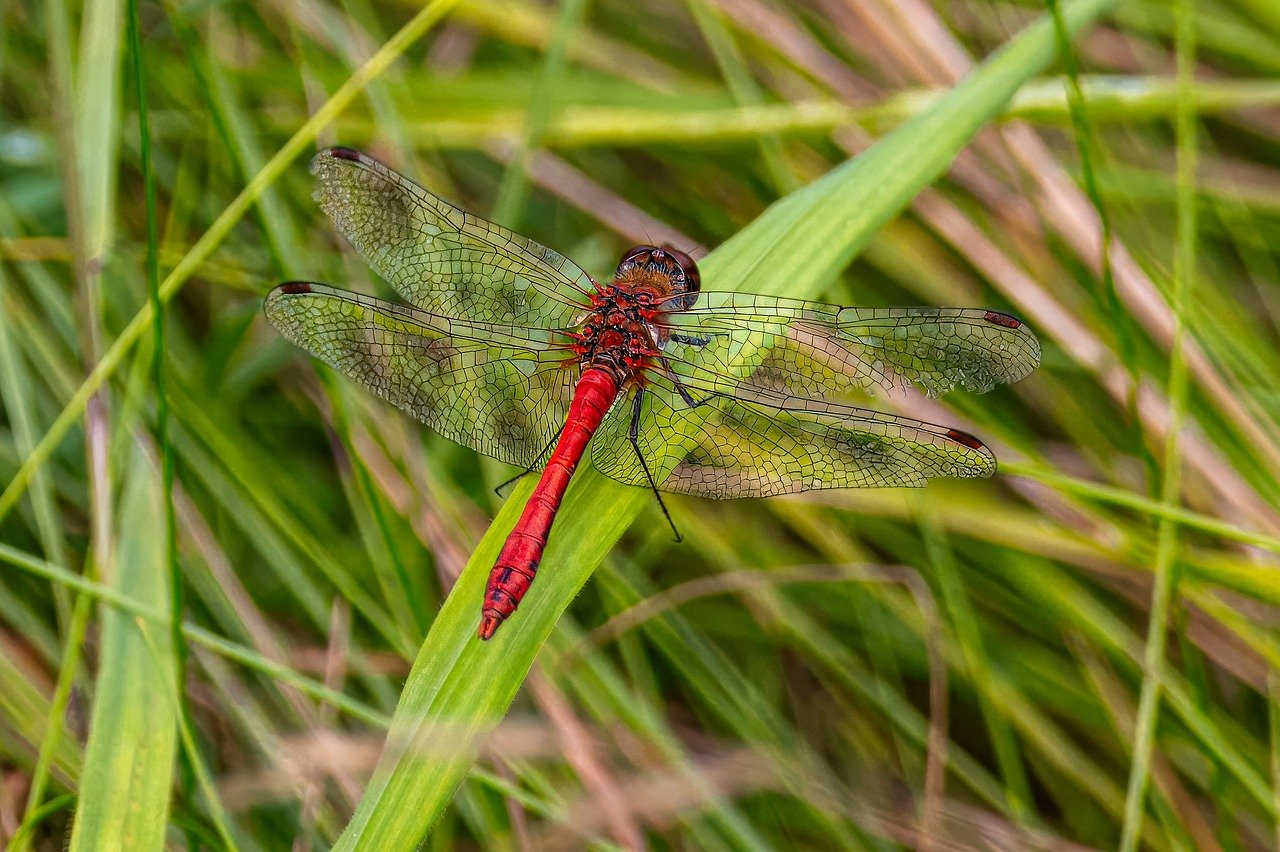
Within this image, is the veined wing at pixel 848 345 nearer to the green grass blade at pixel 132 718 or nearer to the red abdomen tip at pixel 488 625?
the red abdomen tip at pixel 488 625

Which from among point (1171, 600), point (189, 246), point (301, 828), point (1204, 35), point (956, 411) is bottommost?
point (301, 828)

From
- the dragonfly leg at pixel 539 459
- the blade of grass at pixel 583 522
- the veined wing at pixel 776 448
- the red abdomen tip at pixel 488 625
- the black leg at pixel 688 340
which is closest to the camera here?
the blade of grass at pixel 583 522

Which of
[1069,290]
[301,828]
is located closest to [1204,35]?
[1069,290]

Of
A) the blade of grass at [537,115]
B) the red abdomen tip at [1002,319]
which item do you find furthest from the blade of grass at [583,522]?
the blade of grass at [537,115]

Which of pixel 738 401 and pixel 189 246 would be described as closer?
pixel 738 401

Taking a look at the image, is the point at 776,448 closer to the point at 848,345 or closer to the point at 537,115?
the point at 848,345

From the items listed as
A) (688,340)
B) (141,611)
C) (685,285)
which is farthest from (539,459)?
(141,611)

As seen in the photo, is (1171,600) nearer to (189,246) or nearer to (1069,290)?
(1069,290)
